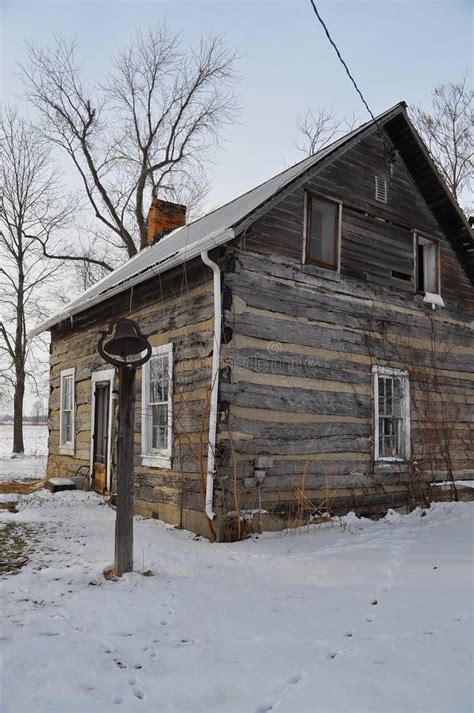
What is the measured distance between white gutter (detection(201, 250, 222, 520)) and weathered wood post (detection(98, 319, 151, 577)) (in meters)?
1.88

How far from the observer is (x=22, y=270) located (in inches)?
1005

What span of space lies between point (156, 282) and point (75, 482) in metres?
5.09

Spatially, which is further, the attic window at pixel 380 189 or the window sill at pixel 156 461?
the attic window at pixel 380 189

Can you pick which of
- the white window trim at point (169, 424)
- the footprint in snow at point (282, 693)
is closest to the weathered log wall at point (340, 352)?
the white window trim at point (169, 424)

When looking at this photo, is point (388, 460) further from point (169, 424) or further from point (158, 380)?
point (158, 380)

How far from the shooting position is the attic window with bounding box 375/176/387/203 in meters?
10.6

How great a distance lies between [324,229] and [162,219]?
727 cm

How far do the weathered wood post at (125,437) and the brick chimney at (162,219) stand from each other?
10168 mm

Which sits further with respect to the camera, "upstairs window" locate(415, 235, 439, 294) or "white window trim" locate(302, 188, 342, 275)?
"upstairs window" locate(415, 235, 439, 294)

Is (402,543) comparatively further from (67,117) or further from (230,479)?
(67,117)

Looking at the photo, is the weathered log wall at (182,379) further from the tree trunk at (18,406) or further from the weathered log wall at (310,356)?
the tree trunk at (18,406)

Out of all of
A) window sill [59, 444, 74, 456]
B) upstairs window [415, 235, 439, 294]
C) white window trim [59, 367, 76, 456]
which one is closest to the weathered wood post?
upstairs window [415, 235, 439, 294]

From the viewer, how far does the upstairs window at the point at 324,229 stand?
376 inches
